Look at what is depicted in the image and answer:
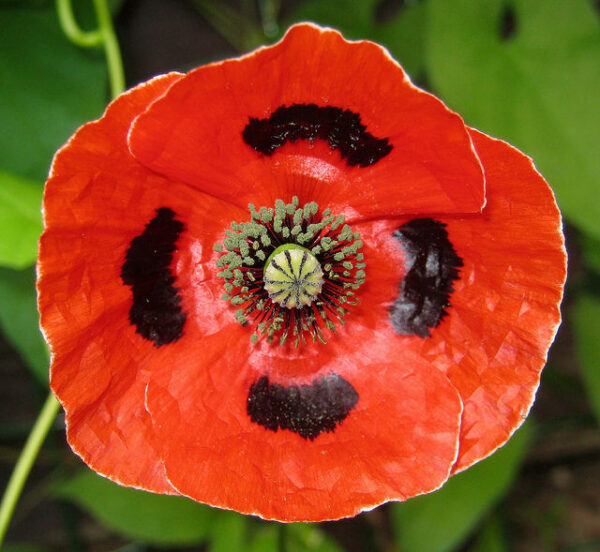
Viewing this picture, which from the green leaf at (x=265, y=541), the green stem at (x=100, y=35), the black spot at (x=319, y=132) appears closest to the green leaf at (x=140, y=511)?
the green leaf at (x=265, y=541)

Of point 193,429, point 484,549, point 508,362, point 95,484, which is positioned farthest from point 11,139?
point 484,549

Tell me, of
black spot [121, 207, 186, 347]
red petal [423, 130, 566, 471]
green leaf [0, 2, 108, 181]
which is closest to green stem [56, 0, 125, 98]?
green leaf [0, 2, 108, 181]

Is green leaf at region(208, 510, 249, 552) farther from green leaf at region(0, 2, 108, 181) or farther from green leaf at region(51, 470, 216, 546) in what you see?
green leaf at region(0, 2, 108, 181)

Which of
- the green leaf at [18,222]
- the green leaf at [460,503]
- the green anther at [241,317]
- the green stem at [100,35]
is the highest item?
the green stem at [100,35]

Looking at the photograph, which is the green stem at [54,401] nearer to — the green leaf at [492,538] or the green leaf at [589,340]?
the green leaf at [589,340]

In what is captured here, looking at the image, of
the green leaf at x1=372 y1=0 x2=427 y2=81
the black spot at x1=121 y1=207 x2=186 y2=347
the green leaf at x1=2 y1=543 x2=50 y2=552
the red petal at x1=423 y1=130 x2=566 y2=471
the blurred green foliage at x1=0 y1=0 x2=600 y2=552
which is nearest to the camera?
the red petal at x1=423 y1=130 x2=566 y2=471

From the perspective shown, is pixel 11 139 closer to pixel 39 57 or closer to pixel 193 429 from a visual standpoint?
pixel 39 57
